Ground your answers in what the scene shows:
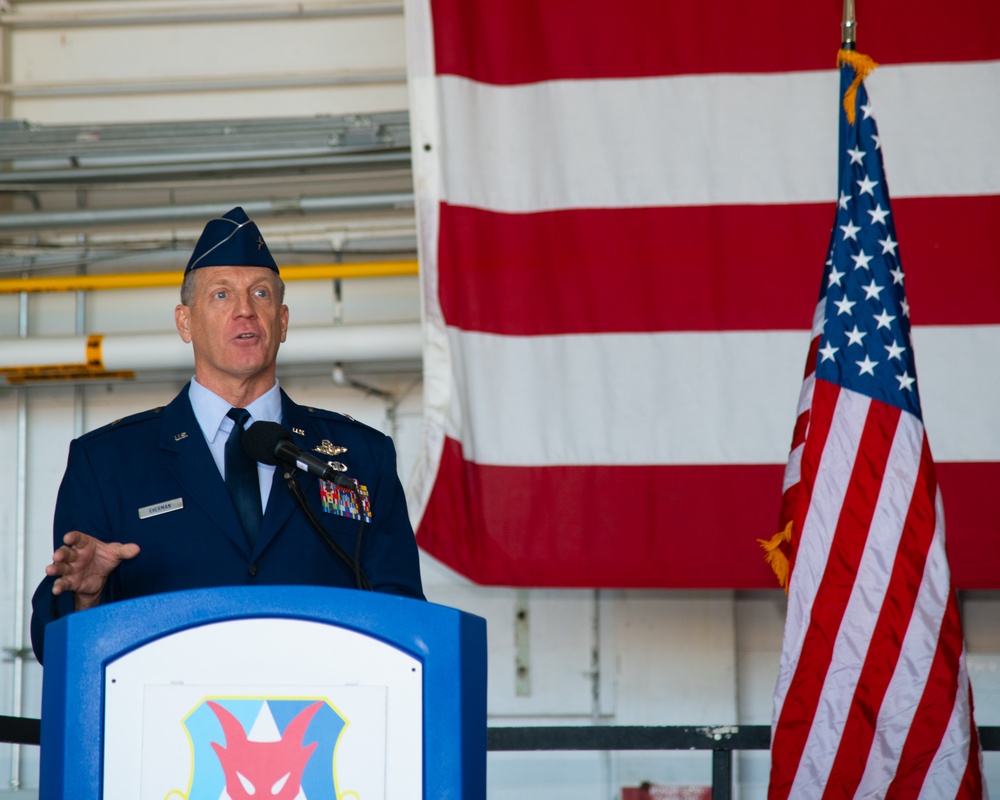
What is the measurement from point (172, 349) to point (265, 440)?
1.96 m

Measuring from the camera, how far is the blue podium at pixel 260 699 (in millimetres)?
827

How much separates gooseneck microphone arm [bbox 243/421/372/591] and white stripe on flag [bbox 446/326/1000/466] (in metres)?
1.56

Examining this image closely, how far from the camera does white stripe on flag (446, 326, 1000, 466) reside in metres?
2.84

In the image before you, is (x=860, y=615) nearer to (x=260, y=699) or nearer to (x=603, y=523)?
(x=603, y=523)

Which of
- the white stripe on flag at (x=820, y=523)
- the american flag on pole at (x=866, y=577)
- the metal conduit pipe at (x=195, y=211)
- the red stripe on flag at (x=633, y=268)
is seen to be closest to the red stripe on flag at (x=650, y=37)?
the red stripe on flag at (x=633, y=268)

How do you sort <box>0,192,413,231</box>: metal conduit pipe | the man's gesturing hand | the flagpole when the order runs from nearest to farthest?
the man's gesturing hand < the flagpole < <box>0,192,413,231</box>: metal conduit pipe

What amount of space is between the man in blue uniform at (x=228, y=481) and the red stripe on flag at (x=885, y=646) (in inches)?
35.1

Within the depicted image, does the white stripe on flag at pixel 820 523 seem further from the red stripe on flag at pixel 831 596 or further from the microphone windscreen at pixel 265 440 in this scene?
the microphone windscreen at pixel 265 440

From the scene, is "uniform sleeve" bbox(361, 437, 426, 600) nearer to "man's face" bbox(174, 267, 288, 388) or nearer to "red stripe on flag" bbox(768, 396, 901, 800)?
"man's face" bbox(174, 267, 288, 388)

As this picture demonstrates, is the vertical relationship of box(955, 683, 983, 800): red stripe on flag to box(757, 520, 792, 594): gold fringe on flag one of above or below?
below

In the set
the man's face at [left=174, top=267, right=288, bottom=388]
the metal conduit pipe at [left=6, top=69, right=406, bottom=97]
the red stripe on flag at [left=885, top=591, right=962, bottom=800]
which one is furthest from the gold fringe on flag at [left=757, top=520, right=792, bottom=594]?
the metal conduit pipe at [left=6, top=69, right=406, bottom=97]

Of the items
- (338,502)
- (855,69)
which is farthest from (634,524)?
(338,502)

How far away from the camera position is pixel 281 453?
128 cm

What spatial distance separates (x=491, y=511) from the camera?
288 centimetres
